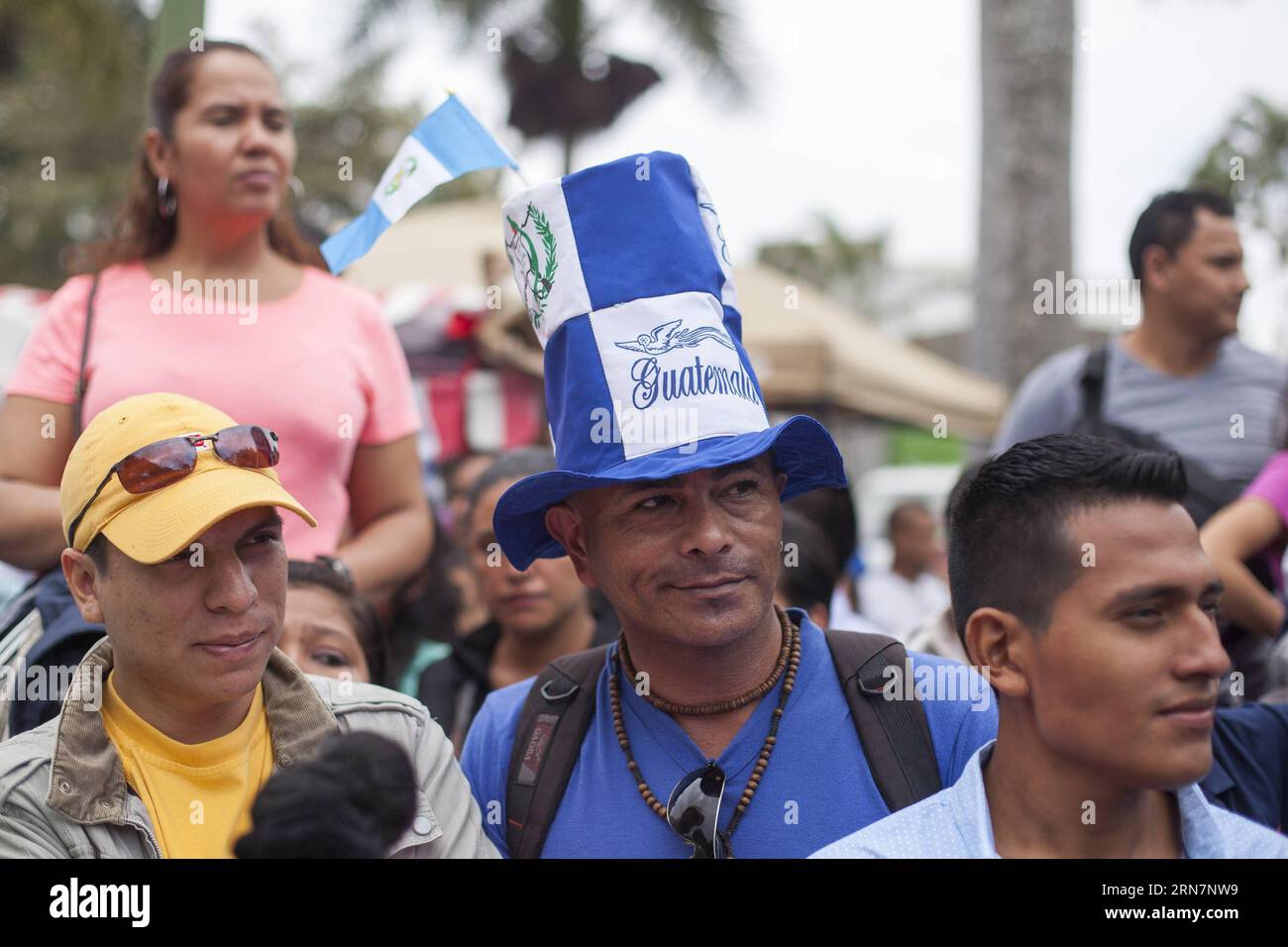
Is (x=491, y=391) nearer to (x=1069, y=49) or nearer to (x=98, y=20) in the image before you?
(x=1069, y=49)

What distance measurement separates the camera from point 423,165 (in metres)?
3.41

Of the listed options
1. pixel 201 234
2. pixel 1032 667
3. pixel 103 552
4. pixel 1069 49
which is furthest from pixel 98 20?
pixel 1032 667

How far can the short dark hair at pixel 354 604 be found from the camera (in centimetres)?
345

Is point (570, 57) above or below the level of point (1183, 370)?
above

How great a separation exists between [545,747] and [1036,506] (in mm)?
1029

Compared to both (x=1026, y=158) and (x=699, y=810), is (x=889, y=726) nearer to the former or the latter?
(x=699, y=810)

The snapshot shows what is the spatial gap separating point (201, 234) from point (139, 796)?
5.89 feet

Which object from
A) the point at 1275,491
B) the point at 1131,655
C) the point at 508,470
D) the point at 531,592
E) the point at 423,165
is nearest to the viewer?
the point at 1131,655

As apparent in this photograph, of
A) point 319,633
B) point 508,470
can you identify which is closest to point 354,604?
point 319,633

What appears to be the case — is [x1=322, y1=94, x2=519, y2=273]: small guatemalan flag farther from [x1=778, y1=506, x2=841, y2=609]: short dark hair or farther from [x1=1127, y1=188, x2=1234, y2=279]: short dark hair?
[x1=1127, y1=188, x2=1234, y2=279]: short dark hair

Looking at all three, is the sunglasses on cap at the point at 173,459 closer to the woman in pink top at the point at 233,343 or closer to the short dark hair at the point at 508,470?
the woman in pink top at the point at 233,343

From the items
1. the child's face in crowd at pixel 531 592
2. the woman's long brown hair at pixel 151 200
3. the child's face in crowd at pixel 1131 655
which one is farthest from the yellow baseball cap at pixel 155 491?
the child's face in crowd at pixel 531 592

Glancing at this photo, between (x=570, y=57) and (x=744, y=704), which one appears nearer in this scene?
(x=744, y=704)
